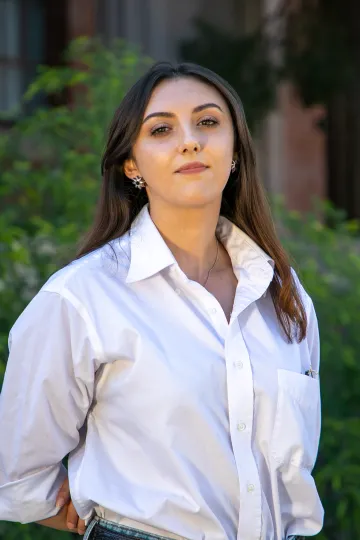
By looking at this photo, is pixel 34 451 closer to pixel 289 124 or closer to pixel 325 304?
pixel 325 304

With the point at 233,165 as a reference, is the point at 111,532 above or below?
below

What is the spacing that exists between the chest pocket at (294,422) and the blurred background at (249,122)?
4.26 ft

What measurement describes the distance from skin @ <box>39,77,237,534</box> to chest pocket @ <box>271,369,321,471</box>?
26 centimetres

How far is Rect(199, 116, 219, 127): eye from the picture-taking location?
9.48 ft

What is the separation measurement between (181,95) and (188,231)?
36cm

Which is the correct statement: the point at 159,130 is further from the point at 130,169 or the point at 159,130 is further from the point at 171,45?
the point at 171,45

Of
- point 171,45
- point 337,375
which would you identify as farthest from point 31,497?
point 171,45

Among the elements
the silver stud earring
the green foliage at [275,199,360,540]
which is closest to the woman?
the silver stud earring

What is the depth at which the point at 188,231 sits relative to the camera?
9.64ft

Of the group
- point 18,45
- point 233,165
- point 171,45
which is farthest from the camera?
point 171,45

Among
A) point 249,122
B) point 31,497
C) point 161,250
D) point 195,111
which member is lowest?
point 249,122

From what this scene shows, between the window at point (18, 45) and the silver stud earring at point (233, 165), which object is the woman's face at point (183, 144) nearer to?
the silver stud earring at point (233, 165)

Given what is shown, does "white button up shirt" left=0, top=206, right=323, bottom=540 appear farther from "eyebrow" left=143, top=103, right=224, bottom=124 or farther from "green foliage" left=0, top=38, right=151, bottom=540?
"green foliage" left=0, top=38, right=151, bottom=540

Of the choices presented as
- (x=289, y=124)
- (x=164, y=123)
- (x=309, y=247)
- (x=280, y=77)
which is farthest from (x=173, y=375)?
(x=289, y=124)
